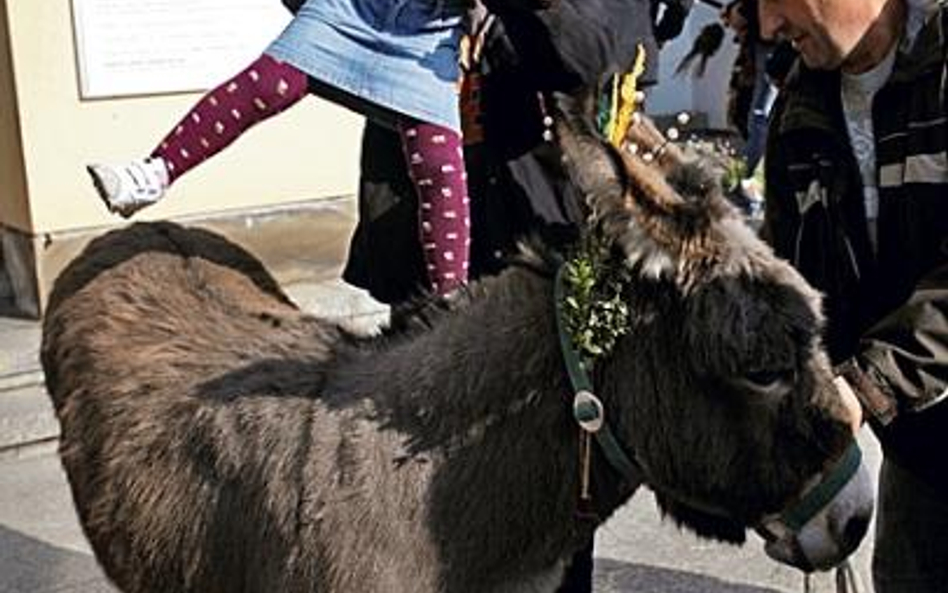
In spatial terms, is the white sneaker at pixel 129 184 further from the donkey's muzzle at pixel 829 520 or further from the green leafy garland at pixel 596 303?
the donkey's muzzle at pixel 829 520

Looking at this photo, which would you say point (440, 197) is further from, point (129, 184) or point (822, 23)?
point (822, 23)

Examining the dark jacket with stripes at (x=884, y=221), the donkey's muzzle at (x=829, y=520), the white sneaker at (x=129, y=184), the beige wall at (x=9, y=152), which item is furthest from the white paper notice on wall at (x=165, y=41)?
the donkey's muzzle at (x=829, y=520)

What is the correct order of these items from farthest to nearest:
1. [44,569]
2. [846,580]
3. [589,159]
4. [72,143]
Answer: [72,143], [44,569], [846,580], [589,159]

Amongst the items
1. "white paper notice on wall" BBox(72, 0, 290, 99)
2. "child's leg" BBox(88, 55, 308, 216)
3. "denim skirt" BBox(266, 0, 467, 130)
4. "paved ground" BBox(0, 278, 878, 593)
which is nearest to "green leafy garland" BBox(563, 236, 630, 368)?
"denim skirt" BBox(266, 0, 467, 130)

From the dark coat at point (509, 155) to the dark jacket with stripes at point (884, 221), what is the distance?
18.3 inches

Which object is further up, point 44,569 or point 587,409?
point 587,409

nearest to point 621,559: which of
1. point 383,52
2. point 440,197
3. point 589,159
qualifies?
point 440,197

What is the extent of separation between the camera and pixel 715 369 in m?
2.27

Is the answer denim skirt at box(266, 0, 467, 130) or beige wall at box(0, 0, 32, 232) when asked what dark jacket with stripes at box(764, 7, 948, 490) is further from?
beige wall at box(0, 0, 32, 232)

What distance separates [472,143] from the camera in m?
3.39

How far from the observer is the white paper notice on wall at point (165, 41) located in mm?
6051

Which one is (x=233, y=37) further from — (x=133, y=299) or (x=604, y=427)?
(x=604, y=427)

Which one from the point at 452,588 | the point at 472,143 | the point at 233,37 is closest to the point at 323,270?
the point at 233,37

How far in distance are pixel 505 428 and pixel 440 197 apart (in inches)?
33.5
